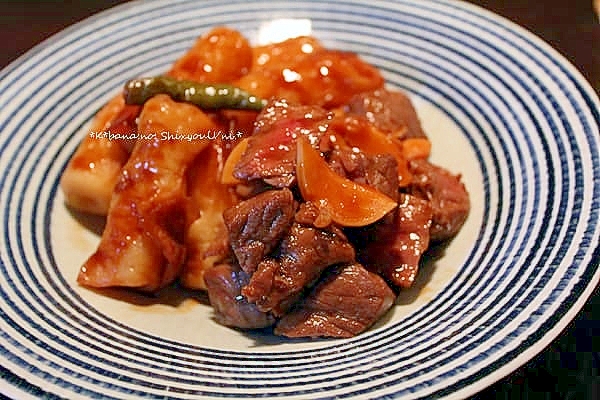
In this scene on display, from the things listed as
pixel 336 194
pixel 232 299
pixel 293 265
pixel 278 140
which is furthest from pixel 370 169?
pixel 232 299

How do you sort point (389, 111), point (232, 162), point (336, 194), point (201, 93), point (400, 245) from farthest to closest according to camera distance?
point (389, 111)
point (201, 93)
point (232, 162)
point (400, 245)
point (336, 194)

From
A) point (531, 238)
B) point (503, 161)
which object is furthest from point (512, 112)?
point (531, 238)

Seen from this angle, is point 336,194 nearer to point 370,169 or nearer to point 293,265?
point 370,169

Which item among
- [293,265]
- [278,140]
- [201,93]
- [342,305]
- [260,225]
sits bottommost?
[342,305]

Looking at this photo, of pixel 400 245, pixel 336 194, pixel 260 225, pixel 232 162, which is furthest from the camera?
pixel 232 162

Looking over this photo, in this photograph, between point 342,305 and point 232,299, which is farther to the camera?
point 232,299

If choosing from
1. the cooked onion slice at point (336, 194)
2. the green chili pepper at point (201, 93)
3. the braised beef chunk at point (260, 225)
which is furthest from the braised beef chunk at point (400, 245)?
the green chili pepper at point (201, 93)

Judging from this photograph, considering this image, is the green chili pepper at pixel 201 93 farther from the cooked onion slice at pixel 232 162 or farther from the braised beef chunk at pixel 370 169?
the braised beef chunk at pixel 370 169
